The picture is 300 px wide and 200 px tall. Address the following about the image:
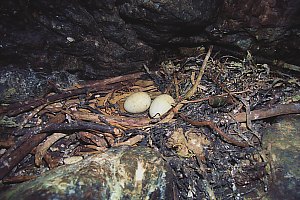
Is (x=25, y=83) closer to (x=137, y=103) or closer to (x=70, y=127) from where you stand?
(x=70, y=127)

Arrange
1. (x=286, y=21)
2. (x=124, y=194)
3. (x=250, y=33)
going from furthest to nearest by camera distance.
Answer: (x=250, y=33) < (x=286, y=21) < (x=124, y=194)

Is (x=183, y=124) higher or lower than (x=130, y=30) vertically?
lower

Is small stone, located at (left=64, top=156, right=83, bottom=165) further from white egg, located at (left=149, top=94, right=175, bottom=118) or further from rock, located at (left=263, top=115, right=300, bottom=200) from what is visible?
rock, located at (left=263, top=115, right=300, bottom=200)

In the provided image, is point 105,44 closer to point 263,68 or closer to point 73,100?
point 73,100

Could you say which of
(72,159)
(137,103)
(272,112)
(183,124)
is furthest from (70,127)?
(272,112)

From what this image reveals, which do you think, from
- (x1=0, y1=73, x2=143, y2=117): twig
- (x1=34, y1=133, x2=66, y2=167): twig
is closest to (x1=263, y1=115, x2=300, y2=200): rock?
(x1=0, y1=73, x2=143, y2=117): twig

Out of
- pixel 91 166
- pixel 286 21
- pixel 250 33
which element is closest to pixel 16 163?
pixel 91 166

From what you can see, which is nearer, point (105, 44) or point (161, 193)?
point (161, 193)
